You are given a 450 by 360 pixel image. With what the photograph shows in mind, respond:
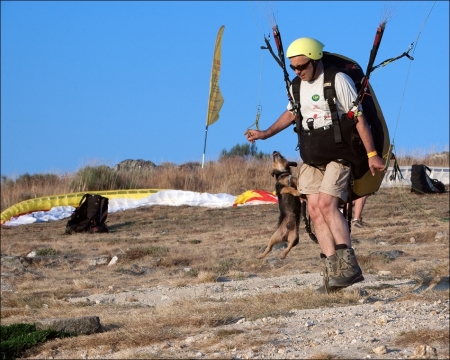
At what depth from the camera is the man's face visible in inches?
250

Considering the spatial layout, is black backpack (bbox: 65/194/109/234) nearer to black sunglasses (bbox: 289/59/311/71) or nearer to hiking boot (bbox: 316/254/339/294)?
hiking boot (bbox: 316/254/339/294)

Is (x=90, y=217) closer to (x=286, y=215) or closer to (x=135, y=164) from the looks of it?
(x=286, y=215)

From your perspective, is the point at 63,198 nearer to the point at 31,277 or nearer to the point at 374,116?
the point at 31,277

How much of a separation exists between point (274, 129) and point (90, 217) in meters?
9.94

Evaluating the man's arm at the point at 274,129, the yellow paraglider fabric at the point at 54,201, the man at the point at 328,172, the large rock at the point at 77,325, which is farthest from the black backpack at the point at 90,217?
the large rock at the point at 77,325

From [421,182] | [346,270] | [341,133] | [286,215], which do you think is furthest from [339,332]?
[421,182]

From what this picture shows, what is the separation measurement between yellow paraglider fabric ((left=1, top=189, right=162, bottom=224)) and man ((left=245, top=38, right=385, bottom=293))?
13360mm

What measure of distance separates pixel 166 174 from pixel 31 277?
39.4 feet

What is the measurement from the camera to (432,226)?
13109mm

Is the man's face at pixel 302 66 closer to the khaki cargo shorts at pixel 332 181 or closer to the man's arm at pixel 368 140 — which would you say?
the man's arm at pixel 368 140

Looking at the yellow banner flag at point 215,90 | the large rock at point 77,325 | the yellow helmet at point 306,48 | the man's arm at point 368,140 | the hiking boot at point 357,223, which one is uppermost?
→ the yellow banner flag at point 215,90

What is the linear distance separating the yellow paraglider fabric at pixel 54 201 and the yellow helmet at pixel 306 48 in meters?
13.6

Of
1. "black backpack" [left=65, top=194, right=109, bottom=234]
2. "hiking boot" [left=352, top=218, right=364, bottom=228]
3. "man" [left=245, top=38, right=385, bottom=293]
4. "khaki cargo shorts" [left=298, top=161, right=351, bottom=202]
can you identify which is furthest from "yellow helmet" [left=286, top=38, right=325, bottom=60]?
"black backpack" [left=65, top=194, right=109, bottom=234]

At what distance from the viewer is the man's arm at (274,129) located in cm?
686
